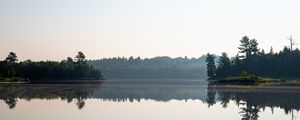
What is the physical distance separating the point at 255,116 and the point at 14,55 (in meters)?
150

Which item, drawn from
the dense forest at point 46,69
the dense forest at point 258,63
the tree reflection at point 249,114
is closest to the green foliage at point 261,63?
the dense forest at point 258,63

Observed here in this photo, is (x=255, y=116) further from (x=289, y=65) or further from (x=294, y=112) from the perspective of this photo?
(x=289, y=65)

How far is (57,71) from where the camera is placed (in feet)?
534

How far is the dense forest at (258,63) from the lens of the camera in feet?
406

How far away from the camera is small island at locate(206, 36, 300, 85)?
123469 millimetres

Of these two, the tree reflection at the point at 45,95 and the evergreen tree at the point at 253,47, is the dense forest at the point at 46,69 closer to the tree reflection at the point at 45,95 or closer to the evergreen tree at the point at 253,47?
the evergreen tree at the point at 253,47

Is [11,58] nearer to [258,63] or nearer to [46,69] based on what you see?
[46,69]

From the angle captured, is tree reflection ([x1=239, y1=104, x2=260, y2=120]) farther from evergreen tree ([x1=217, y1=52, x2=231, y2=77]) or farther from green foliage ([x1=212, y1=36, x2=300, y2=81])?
evergreen tree ([x1=217, y1=52, x2=231, y2=77])

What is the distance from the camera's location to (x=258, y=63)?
131m

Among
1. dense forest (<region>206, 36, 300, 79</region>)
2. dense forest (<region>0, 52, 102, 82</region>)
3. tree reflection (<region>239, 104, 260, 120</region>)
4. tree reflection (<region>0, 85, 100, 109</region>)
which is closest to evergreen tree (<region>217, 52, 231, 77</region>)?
dense forest (<region>206, 36, 300, 79</region>)

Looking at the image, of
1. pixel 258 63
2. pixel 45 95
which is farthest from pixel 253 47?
pixel 45 95

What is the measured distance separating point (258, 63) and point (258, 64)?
0.26 m

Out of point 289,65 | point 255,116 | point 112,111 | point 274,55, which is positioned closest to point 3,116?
point 112,111

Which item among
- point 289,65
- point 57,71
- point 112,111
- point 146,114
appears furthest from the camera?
point 57,71
